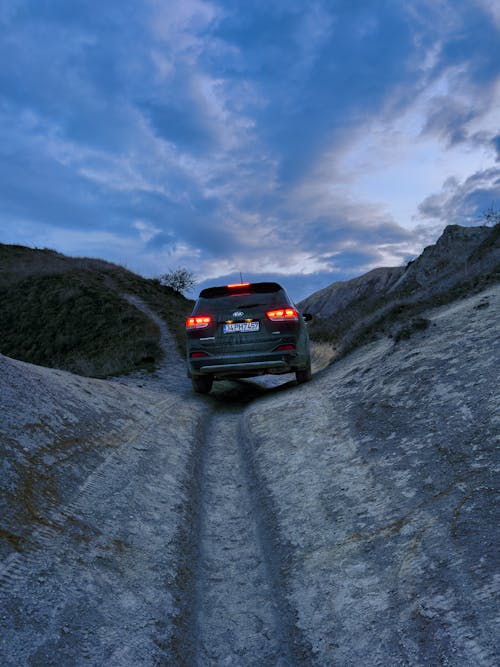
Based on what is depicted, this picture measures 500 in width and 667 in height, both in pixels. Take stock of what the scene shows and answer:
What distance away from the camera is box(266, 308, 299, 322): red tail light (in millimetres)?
8492

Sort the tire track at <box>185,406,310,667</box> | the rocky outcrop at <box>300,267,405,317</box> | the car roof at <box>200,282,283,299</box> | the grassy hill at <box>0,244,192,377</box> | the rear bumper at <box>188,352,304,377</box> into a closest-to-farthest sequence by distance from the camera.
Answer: the tire track at <box>185,406,310,667</box>, the rear bumper at <box>188,352,304,377</box>, the car roof at <box>200,282,283,299</box>, the grassy hill at <box>0,244,192,377</box>, the rocky outcrop at <box>300,267,405,317</box>

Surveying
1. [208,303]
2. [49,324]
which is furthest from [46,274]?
[208,303]

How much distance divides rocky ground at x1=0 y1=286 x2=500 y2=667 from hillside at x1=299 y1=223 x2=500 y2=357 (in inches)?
143

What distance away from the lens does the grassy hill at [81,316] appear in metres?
17.7

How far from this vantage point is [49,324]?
24062 millimetres

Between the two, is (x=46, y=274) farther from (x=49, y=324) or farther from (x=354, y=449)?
(x=354, y=449)

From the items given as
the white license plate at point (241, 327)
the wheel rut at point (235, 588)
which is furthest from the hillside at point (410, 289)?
the wheel rut at point (235, 588)

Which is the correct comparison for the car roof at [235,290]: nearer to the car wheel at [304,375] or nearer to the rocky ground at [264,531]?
the car wheel at [304,375]

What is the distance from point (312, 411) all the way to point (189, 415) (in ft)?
7.42

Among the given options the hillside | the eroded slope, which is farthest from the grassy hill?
the eroded slope

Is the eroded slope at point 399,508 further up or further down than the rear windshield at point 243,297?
further down

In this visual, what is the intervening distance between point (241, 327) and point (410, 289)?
60.0 feet

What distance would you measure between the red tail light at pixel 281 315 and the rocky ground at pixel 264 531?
283 cm

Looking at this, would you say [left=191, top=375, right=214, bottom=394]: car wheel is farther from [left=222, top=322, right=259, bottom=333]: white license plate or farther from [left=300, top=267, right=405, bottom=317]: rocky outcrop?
[left=300, top=267, right=405, bottom=317]: rocky outcrop
